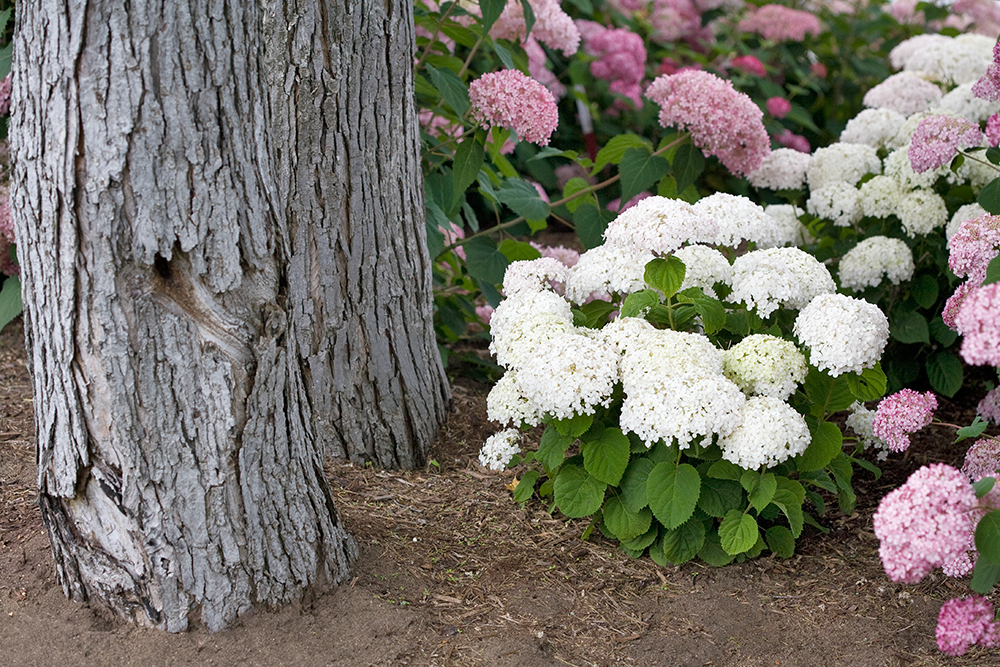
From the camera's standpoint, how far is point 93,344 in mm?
1774

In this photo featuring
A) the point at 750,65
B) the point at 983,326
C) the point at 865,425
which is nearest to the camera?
the point at 983,326

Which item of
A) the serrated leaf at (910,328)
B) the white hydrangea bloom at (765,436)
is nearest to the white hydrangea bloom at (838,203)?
the serrated leaf at (910,328)

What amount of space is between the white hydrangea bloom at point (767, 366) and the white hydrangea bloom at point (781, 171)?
4.85ft

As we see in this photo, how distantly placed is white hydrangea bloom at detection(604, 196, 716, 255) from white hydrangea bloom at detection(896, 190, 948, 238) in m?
1.10

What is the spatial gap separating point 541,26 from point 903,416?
224 cm

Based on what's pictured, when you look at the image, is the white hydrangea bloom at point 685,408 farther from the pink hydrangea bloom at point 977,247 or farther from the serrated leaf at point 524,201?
the serrated leaf at point 524,201

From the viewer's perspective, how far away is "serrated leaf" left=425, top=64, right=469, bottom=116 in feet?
9.32

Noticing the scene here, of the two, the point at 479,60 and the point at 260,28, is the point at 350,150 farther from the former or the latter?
the point at 479,60

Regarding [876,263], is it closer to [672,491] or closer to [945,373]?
[945,373]

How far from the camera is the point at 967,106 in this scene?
356 cm

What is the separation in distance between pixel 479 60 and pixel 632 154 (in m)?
1.94

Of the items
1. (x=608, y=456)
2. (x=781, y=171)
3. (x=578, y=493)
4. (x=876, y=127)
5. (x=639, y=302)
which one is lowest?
(x=578, y=493)

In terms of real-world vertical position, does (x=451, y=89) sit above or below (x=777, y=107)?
above

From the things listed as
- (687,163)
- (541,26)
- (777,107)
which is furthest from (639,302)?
(777,107)
